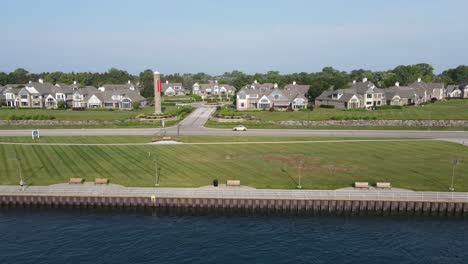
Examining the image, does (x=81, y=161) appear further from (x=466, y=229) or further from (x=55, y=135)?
(x=466, y=229)

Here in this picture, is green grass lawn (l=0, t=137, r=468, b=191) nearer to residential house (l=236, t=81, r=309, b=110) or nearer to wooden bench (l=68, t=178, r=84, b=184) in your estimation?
wooden bench (l=68, t=178, r=84, b=184)

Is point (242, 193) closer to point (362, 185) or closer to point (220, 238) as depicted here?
point (220, 238)

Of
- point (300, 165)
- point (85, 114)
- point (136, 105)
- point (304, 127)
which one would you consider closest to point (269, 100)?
point (304, 127)

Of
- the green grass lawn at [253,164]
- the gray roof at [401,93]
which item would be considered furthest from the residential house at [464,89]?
the green grass lawn at [253,164]

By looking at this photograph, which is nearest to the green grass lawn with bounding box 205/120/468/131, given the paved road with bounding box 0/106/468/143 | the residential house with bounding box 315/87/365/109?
the paved road with bounding box 0/106/468/143

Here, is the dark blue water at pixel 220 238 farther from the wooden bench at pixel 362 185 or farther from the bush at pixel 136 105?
the bush at pixel 136 105

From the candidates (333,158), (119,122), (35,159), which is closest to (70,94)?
(119,122)
